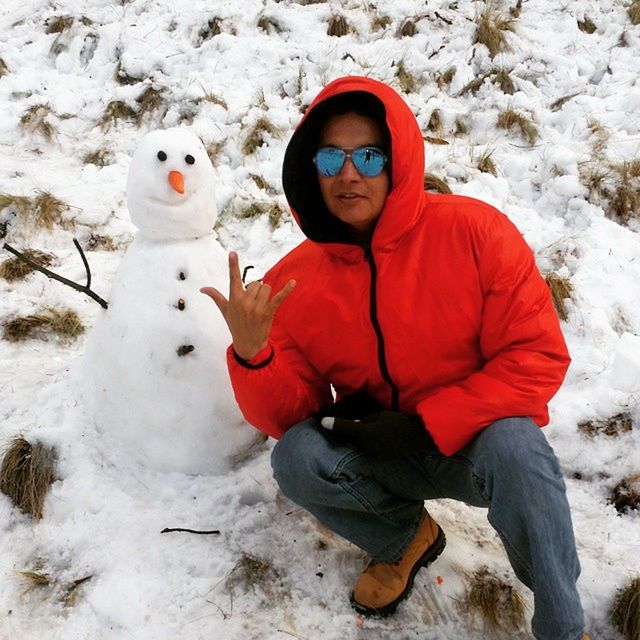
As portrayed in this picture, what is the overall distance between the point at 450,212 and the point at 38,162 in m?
3.44

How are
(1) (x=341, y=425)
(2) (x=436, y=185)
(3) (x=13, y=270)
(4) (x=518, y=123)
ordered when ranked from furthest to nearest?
(4) (x=518, y=123), (2) (x=436, y=185), (3) (x=13, y=270), (1) (x=341, y=425)

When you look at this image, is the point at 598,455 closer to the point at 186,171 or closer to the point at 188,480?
the point at 188,480

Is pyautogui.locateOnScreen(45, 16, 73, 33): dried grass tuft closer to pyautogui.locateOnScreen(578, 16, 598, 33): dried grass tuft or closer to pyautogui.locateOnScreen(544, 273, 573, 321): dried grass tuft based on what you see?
pyautogui.locateOnScreen(578, 16, 598, 33): dried grass tuft

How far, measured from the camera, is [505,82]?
13.7 feet

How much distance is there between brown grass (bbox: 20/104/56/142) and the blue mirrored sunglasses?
337cm

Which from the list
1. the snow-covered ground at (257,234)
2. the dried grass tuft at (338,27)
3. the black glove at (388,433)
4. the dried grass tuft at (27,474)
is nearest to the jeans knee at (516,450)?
the black glove at (388,433)

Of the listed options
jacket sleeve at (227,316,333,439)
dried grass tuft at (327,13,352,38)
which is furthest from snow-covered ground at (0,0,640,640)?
jacket sleeve at (227,316,333,439)

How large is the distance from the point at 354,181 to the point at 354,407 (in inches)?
25.6

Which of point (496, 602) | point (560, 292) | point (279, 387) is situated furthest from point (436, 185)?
point (496, 602)

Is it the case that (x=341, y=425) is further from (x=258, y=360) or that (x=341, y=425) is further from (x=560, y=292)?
(x=560, y=292)

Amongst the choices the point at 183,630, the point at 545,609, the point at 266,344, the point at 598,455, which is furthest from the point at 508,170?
the point at 183,630

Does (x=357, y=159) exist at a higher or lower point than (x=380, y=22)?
higher

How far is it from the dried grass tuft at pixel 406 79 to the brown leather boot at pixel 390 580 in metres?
3.36

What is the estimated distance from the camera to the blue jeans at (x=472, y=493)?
1.40m
